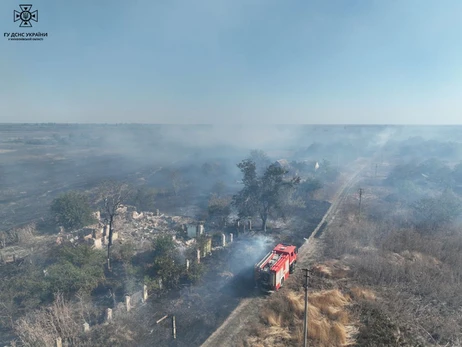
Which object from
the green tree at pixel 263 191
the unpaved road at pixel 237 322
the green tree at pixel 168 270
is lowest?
the unpaved road at pixel 237 322

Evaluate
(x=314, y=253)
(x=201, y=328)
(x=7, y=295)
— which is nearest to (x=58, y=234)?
(x=7, y=295)

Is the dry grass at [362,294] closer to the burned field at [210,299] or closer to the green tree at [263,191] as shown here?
the burned field at [210,299]

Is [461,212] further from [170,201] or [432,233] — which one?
[170,201]

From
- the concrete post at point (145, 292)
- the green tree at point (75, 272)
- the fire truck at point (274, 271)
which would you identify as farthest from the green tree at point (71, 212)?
the fire truck at point (274, 271)

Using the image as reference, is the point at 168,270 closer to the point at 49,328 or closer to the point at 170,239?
the point at 170,239

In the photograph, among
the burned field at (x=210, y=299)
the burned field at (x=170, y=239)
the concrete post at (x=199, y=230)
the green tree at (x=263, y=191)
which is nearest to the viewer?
the burned field at (x=210, y=299)

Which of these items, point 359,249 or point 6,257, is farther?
point 359,249
